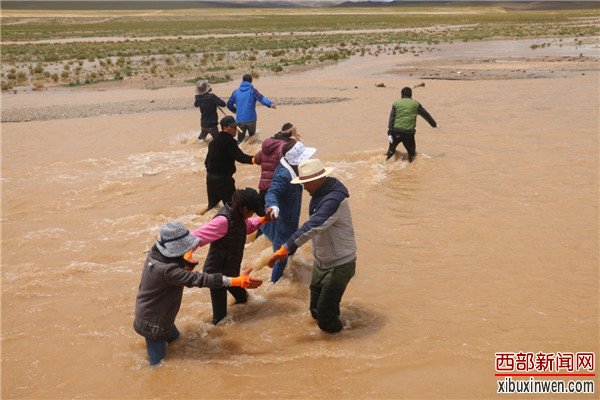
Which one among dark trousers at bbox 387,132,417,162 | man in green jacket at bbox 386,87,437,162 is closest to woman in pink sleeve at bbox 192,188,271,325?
man in green jacket at bbox 386,87,437,162

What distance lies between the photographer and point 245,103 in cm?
1078

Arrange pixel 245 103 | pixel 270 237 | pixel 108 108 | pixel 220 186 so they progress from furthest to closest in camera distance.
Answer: pixel 108 108, pixel 245 103, pixel 220 186, pixel 270 237

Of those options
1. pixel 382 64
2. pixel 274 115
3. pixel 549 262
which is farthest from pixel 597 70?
pixel 549 262

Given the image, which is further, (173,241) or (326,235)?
(326,235)

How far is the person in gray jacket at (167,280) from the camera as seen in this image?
162 inches

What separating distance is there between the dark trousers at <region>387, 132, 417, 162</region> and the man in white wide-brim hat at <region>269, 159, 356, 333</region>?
5.83 metres

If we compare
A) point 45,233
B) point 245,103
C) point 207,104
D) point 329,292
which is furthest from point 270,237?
point 207,104

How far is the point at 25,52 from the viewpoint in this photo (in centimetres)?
4309

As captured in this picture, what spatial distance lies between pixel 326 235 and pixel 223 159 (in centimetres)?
292

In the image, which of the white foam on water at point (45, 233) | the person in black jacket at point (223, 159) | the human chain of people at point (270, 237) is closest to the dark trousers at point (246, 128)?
the person in black jacket at point (223, 159)

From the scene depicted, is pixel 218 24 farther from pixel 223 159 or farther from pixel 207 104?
pixel 223 159

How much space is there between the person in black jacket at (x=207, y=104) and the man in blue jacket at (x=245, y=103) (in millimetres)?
262

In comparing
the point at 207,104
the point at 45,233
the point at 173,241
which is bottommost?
the point at 45,233

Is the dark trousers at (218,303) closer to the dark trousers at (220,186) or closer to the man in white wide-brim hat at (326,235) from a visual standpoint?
the man in white wide-brim hat at (326,235)
